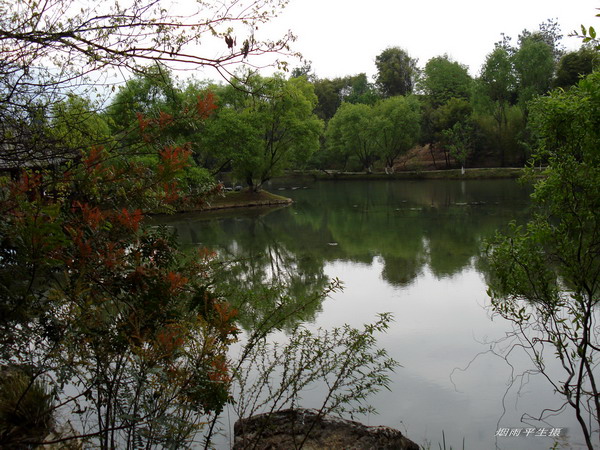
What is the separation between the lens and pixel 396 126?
44625mm

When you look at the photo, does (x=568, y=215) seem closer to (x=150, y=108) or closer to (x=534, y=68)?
(x=150, y=108)

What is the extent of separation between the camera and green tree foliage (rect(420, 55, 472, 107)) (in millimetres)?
50312

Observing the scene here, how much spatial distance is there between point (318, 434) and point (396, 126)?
42.2m

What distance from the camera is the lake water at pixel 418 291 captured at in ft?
18.2

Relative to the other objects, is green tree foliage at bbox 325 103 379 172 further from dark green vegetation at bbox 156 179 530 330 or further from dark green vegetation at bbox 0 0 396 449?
dark green vegetation at bbox 0 0 396 449

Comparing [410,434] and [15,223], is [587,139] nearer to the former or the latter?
[410,434]

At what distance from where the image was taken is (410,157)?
5106cm

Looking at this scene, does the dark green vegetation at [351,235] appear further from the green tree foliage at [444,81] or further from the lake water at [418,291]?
the green tree foliage at [444,81]

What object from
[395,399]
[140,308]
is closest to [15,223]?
[140,308]

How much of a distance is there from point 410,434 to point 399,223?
14.9 meters

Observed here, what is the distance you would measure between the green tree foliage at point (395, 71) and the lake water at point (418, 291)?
121 feet

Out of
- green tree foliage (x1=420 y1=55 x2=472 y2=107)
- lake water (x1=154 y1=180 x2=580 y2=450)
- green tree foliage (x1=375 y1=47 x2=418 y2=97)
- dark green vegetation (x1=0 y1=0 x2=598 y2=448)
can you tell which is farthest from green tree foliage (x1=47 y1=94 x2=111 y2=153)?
green tree foliage (x1=375 y1=47 x2=418 y2=97)

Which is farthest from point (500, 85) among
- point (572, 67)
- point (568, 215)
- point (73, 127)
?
point (73, 127)

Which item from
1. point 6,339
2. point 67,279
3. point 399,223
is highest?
point 67,279
